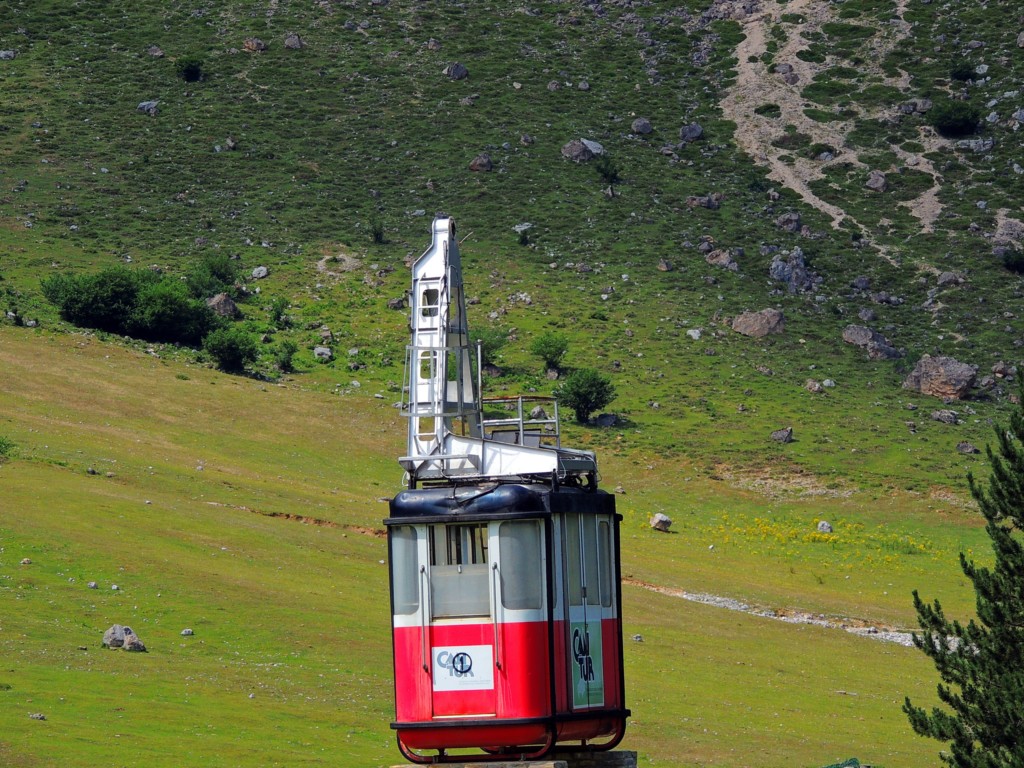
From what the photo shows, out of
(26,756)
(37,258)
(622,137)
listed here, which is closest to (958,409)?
(622,137)

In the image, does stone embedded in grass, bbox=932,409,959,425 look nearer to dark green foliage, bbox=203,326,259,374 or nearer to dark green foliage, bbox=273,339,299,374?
dark green foliage, bbox=273,339,299,374

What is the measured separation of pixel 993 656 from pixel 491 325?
82386 millimetres

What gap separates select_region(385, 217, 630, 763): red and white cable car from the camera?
2327 centimetres

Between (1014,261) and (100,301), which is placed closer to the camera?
(100,301)

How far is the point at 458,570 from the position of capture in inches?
930

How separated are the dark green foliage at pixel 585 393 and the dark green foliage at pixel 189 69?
66378 millimetres

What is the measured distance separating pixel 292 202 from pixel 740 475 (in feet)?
180

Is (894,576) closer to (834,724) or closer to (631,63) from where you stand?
(834,724)

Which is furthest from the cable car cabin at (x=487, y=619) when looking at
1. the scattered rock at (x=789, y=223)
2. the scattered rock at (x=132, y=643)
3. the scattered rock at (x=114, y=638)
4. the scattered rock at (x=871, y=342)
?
the scattered rock at (x=789, y=223)

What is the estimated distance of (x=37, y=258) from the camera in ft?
376

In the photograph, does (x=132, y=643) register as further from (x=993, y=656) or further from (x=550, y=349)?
(x=550, y=349)

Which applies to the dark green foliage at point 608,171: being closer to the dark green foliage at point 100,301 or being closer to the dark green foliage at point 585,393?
the dark green foliage at point 585,393

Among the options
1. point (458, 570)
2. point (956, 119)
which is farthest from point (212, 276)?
point (458, 570)

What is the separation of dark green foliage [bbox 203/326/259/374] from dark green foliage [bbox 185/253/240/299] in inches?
443
